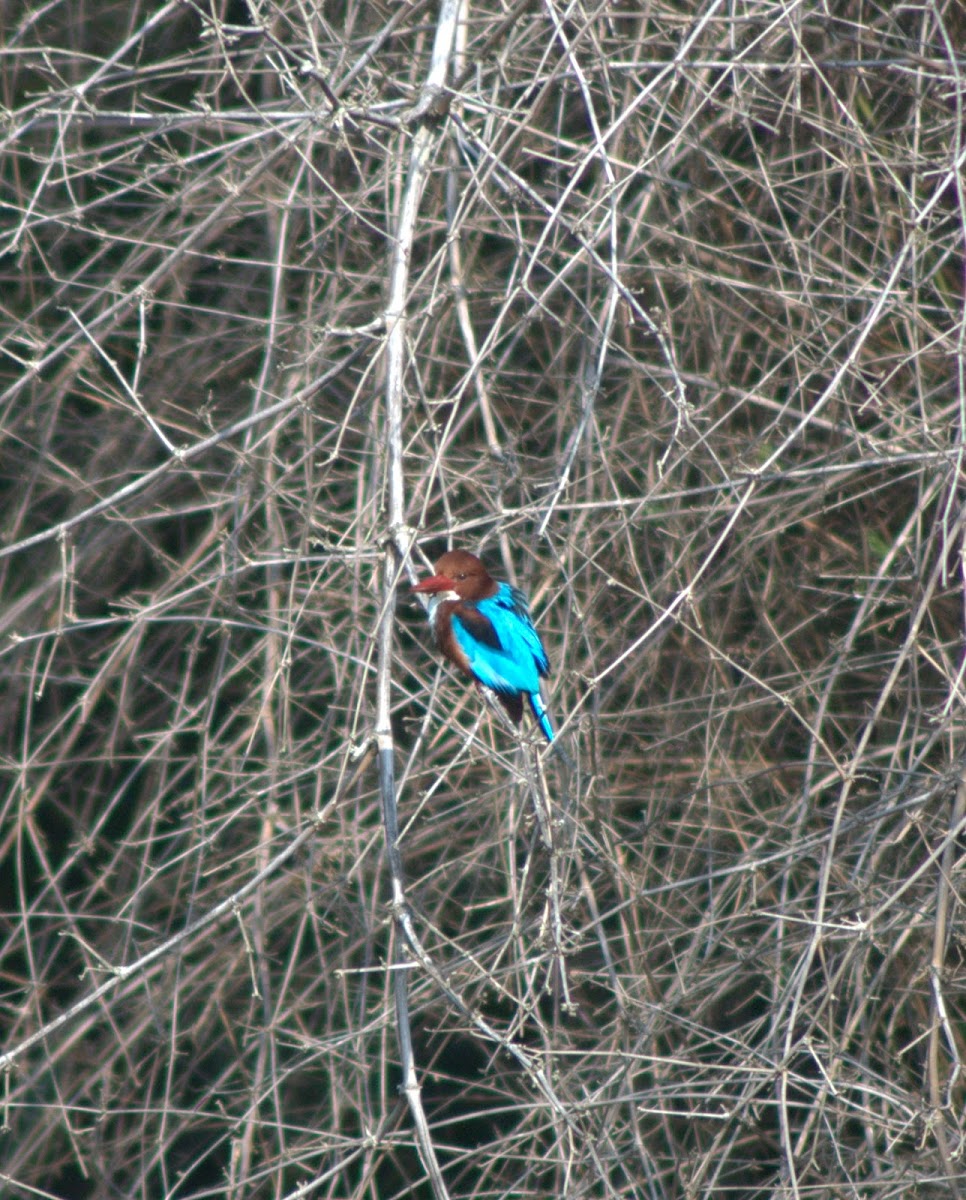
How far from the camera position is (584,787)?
3.03 metres

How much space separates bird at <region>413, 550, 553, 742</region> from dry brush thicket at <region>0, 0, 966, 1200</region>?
87 mm

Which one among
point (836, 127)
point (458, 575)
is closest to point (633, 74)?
point (836, 127)

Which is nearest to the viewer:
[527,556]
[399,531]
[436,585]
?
[399,531]

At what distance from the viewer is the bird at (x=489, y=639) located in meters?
2.88

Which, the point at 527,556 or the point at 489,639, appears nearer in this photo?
the point at 489,639

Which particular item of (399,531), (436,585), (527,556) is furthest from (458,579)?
(399,531)

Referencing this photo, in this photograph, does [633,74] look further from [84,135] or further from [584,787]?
[84,135]

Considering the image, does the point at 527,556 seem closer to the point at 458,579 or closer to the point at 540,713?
the point at 458,579

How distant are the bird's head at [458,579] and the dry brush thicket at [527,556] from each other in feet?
0.26

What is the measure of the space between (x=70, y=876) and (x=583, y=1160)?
2559 mm

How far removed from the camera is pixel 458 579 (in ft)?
9.45

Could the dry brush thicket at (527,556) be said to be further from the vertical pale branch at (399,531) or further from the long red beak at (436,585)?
the long red beak at (436,585)

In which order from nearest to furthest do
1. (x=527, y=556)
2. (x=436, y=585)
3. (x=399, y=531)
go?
(x=399, y=531) < (x=436, y=585) < (x=527, y=556)

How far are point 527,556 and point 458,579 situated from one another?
1.00 feet
